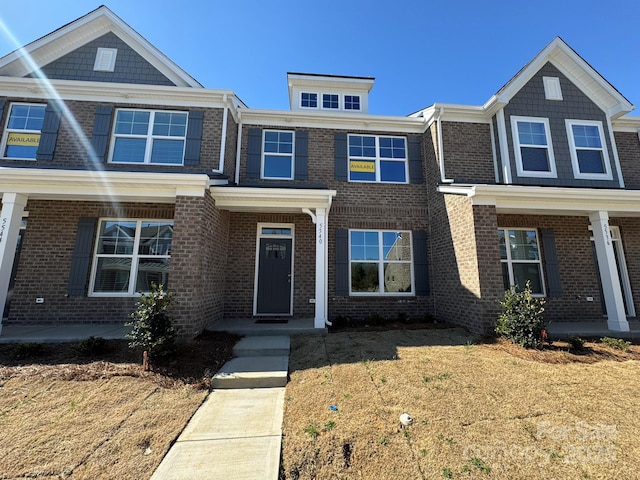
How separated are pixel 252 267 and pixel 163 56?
21.7ft

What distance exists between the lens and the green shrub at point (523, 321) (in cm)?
521

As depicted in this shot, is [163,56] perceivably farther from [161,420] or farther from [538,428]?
[538,428]

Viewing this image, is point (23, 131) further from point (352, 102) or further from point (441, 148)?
point (441, 148)

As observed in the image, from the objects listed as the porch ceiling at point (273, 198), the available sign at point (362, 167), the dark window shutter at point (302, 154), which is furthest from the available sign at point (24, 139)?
the available sign at point (362, 167)

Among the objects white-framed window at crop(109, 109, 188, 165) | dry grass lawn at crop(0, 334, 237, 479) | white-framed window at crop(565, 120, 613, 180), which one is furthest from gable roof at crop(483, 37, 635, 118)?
dry grass lawn at crop(0, 334, 237, 479)

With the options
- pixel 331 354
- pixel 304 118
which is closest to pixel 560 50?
pixel 304 118

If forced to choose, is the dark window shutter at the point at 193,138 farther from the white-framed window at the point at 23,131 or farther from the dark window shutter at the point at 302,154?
the white-framed window at the point at 23,131

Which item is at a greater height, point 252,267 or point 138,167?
point 138,167

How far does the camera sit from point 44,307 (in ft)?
22.1

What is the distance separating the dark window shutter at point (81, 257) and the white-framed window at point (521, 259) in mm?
10710

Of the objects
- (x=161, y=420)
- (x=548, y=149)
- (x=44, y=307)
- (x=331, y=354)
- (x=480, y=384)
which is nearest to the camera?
(x=161, y=420)

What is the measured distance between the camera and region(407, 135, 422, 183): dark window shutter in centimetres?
863

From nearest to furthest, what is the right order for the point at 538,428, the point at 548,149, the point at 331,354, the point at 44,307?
the point at 538,428 → the point at 331,354 → the point at 44,307 → the point at 548,149

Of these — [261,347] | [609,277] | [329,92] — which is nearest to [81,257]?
[261,347]
